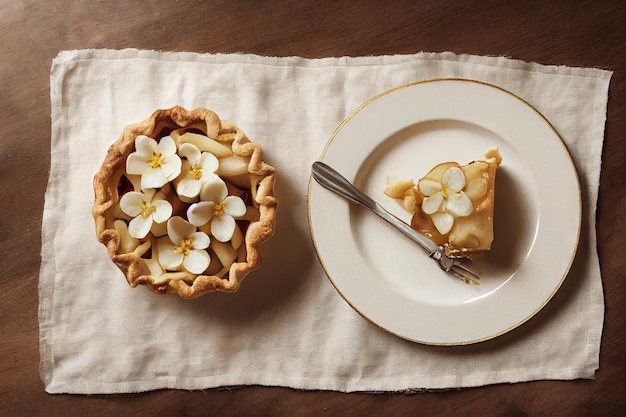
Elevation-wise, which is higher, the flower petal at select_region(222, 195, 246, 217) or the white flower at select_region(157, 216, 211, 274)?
the flower petal at select_region(222, 195, 246, 217)

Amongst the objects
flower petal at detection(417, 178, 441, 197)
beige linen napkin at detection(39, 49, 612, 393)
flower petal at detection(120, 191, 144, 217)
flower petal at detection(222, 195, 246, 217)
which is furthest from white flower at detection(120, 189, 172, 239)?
flower petal at detection(417, 178, 441, 197)

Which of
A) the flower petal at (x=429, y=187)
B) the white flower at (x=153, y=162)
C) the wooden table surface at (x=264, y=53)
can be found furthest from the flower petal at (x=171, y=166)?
the flower petal at (x=429, y=187)

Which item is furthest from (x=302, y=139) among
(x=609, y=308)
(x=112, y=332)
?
(x=609, y=308)

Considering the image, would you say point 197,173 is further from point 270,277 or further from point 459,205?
point 459,205

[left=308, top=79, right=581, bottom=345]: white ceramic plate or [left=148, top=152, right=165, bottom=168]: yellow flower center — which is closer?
[left=148, top=152, right=165, bottom=168]: yellow flower center

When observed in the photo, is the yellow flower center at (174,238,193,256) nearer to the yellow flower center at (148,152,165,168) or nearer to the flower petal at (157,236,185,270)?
the flower petal at (157,236,185,270)

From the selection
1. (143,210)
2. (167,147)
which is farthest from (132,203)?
(167,147)
